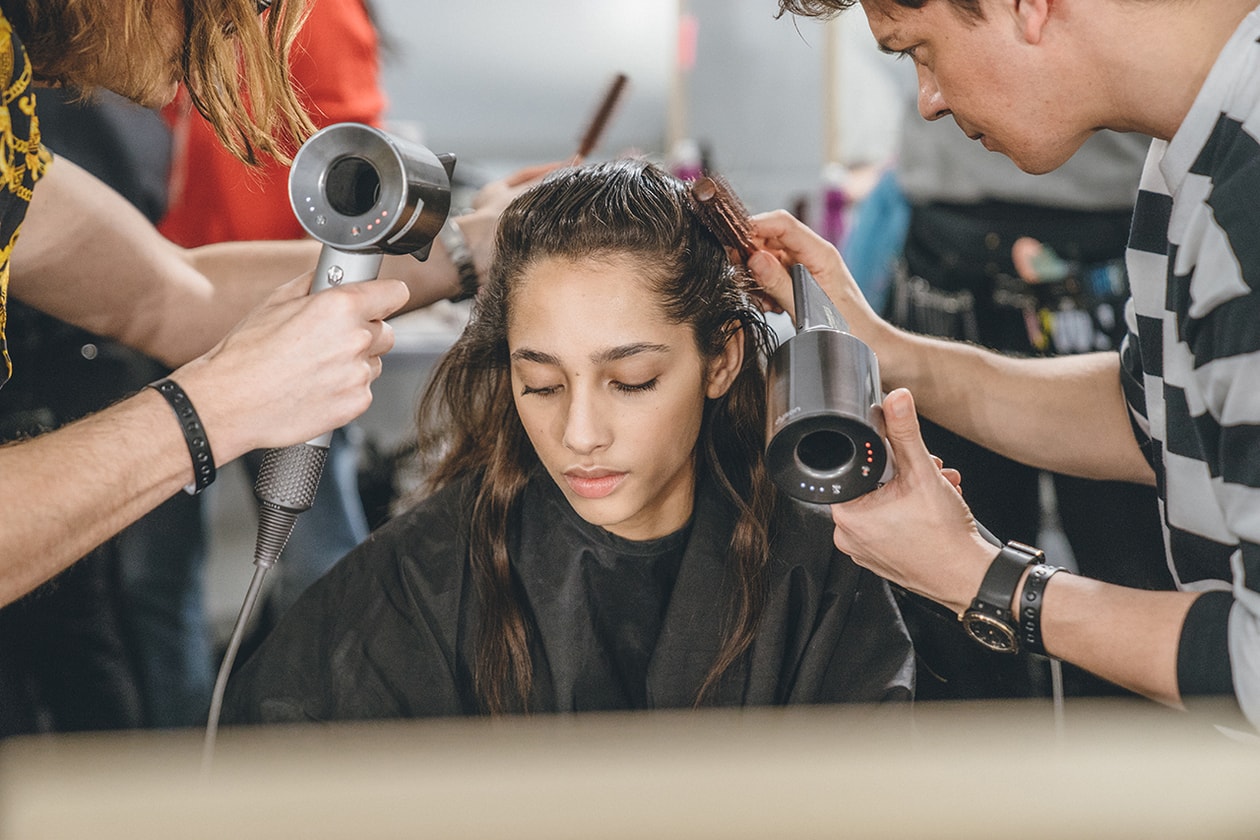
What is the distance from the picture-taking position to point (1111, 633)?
0.93 metres

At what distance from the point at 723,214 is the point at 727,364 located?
0.19 metres

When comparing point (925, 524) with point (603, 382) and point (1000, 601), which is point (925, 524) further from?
point (603, 382)

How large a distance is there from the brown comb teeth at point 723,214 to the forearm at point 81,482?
0.62 m

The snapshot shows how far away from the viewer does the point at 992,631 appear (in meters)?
1.01

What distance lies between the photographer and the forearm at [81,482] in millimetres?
912

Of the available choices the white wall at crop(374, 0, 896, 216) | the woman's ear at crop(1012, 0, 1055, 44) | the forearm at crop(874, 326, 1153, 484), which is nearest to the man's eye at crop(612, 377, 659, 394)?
the forearm at crop(874, 326, 1153, 484)

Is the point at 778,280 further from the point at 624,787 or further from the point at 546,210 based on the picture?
the point at 624,787

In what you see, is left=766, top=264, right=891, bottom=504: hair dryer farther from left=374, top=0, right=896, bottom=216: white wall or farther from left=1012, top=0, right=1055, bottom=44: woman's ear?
left=374, top=0, right=896, bottom=216: white wall

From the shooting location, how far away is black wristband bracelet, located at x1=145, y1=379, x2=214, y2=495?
97 centimetres

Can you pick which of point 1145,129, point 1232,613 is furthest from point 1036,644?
point 1145,129

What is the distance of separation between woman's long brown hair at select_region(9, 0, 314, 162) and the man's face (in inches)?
23.9

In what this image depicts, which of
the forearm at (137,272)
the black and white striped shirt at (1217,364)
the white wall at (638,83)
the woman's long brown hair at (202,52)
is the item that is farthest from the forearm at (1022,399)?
the white wall at (638,83)

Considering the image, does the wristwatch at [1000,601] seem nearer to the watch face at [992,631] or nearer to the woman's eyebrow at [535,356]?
the watch face at [992,631]

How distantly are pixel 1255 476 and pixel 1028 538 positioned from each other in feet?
2.98
